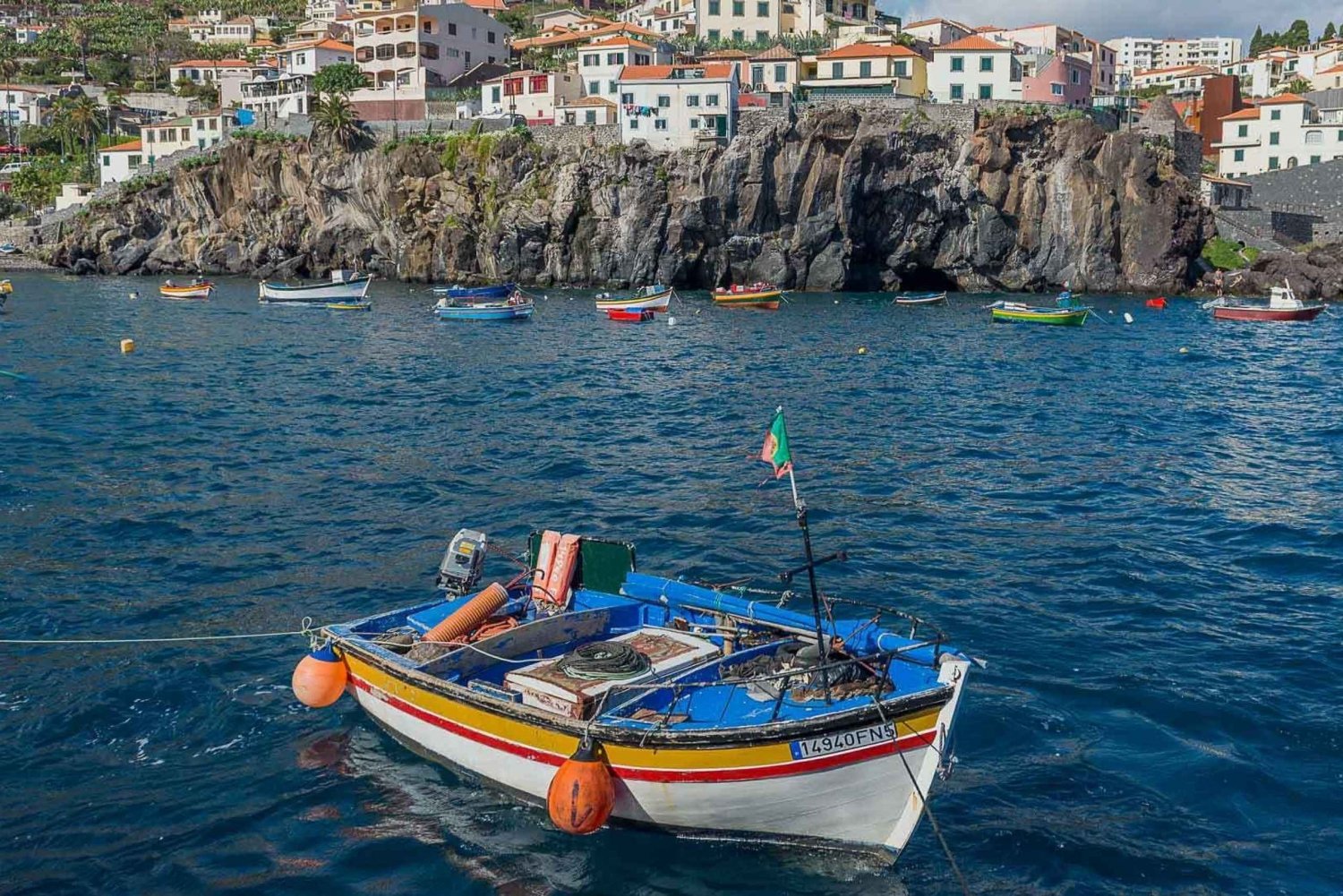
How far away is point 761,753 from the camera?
10477 mm

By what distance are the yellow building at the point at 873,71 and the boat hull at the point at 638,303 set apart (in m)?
30.4

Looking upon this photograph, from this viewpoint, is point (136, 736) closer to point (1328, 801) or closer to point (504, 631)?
point (504, 631)

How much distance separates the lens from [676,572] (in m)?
18.8

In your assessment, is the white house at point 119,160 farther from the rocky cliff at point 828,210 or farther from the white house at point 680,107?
the white house at point 680,107

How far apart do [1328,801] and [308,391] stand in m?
32.4

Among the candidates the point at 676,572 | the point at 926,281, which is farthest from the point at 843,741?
the point at 926,281

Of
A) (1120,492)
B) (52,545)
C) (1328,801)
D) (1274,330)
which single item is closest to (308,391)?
(52,545)

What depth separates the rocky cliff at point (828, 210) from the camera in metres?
74.8

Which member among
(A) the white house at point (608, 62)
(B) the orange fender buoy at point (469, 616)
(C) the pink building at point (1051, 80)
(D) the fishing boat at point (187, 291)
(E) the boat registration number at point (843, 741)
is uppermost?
(A) the white house at point (608, 62)

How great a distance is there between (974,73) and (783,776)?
3205 inches

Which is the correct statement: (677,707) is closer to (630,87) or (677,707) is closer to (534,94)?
(630,87)

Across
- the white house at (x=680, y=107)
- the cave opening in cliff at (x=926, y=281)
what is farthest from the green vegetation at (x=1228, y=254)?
the white house at (x=680, y=107)

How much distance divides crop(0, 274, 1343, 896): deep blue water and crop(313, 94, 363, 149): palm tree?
46472 millimetres

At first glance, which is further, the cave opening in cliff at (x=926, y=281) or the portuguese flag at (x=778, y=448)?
the cave opening in cliff at (x=926, y=281)
